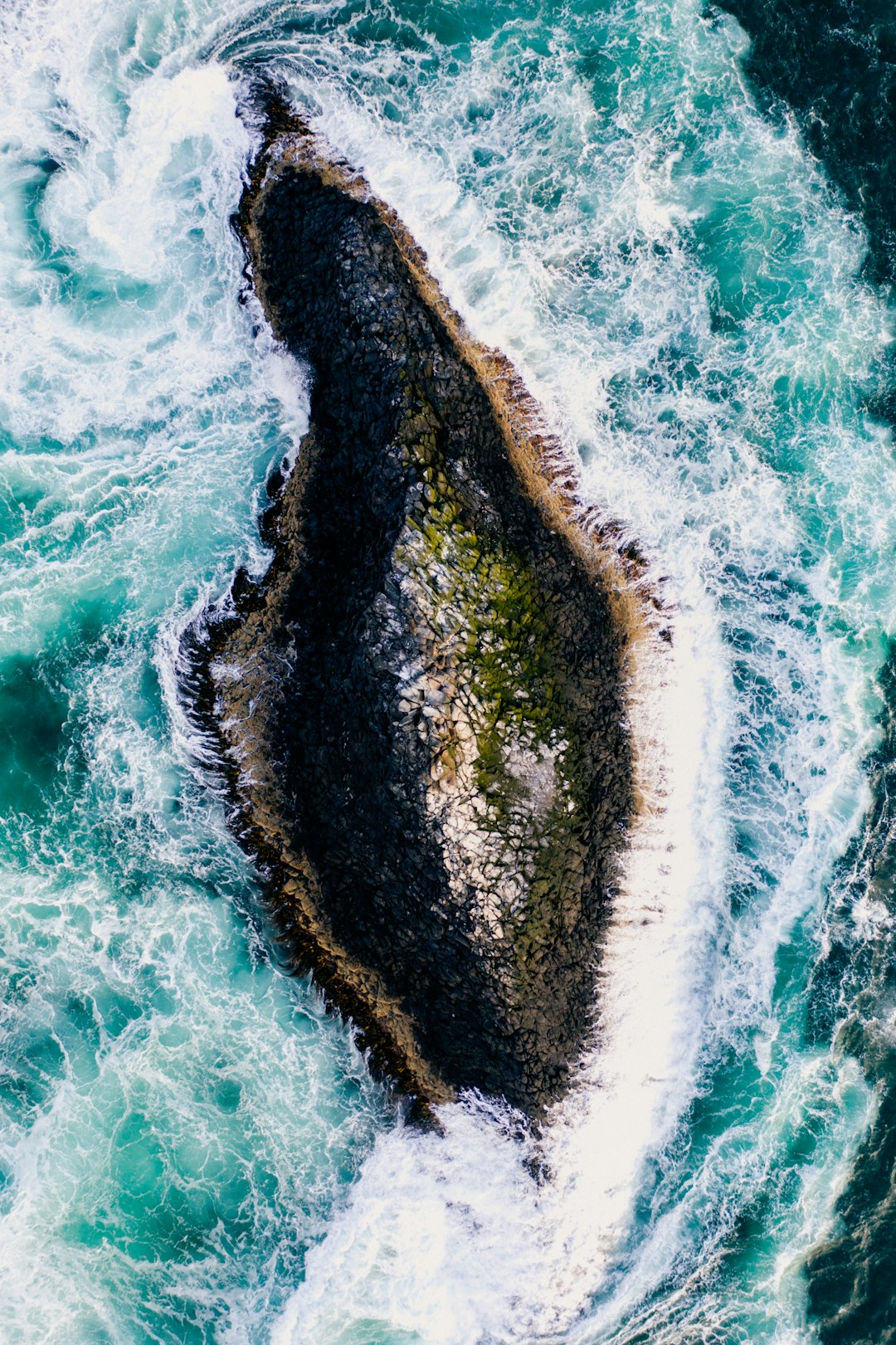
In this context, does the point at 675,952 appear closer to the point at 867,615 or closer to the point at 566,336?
the point at 867,615

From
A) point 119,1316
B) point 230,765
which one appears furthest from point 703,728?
point 119,1316

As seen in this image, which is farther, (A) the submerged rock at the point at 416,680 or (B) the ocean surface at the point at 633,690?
(B) the ocean surface at the point at 633,690

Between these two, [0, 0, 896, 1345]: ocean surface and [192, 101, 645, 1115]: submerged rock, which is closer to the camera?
[192, 101, 645, 1115]: submerged rock

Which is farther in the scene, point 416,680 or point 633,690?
point 633,690
